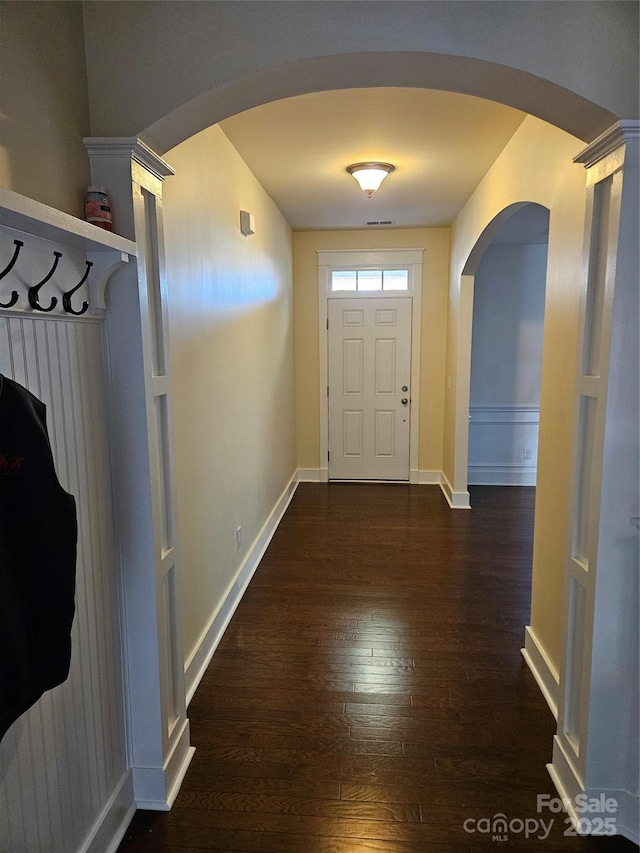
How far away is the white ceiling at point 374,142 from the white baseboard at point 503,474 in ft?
9.14

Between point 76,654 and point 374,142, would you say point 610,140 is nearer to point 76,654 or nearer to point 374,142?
point 374,142

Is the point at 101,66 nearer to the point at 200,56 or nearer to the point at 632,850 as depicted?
the point at 200,56

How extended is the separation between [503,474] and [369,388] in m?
1.75

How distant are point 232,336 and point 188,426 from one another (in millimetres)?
941

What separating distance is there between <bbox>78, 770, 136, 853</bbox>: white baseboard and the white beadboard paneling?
0.01 metres

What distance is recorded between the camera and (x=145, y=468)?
5.34ft

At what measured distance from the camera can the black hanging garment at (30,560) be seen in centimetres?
100

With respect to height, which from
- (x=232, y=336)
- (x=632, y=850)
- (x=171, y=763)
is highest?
(x=232, y=336)

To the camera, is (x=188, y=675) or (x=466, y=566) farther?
(x=466, y=566)

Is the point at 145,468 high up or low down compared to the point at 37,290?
down

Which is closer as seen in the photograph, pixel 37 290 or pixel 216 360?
pixel 37 290

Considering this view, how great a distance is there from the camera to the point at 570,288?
2135mm

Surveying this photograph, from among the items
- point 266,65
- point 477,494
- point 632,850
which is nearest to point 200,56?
point 266,65

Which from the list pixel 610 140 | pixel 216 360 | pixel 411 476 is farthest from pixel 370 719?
pixel 411 476
